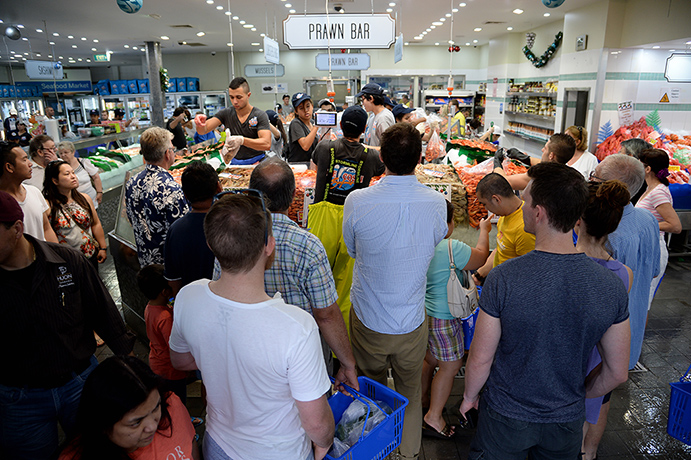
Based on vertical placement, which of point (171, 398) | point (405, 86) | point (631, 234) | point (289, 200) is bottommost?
point (171, 398)

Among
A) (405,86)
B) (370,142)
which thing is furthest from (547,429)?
(405,86)

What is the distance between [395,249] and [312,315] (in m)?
0.56

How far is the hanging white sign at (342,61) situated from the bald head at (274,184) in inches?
209

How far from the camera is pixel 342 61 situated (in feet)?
23.5

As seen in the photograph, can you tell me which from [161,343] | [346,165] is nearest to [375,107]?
[346,165]

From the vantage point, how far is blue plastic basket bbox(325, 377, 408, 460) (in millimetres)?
1837

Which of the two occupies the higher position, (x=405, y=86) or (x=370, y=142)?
(x=405, y=86)

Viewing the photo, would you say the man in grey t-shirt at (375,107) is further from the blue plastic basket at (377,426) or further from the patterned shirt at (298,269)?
the blue plastic basket at (377,426)

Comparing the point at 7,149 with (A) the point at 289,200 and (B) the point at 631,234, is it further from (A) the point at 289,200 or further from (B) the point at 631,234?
(B) the point at 631,234

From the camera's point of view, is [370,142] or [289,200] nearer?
[289,200]

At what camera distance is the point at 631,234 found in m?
2.58

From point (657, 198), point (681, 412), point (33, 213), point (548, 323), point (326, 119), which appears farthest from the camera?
point (326, 119)

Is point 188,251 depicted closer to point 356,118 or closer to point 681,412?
point 356,118

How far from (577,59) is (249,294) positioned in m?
11.2
